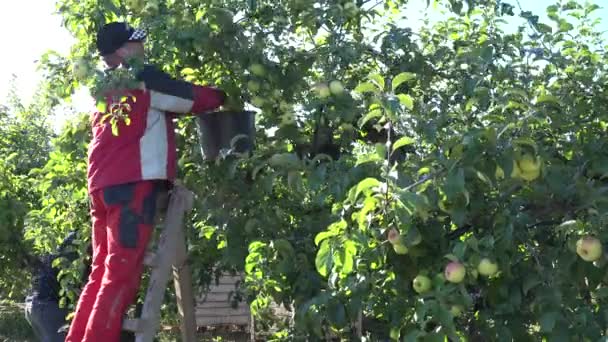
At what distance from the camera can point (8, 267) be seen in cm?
607

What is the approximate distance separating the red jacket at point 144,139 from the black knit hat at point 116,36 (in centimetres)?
17

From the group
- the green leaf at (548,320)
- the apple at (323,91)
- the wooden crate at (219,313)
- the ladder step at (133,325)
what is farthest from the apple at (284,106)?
the wooden crate at (219,313)

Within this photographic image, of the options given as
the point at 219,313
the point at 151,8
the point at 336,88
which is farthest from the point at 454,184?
the point at 219,313

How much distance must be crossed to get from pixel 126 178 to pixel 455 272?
149 centimetres

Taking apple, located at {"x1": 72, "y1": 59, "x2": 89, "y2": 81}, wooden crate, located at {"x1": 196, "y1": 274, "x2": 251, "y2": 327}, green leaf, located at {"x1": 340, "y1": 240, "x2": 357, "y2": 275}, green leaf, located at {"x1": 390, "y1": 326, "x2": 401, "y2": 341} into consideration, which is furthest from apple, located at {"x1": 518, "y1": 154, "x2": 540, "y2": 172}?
wooden crate, located at {"x1": 196, "y1": 274, "x2": 251, "y2": 327}

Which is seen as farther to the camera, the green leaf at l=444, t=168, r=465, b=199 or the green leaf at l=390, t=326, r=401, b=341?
the green leaf at l=390, t=326, r=401, b=341

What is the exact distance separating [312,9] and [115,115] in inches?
43.9

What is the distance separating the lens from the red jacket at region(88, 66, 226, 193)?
326 centimetres

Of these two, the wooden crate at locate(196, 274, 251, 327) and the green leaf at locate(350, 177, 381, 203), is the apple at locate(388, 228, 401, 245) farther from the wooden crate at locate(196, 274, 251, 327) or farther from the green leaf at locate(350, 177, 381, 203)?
the wooden crate at locate(196, 274, 251, 327)

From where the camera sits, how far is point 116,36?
3.38 meters

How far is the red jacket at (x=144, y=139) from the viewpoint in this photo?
10.7 ft

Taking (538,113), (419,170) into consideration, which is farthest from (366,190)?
A: (538,113)

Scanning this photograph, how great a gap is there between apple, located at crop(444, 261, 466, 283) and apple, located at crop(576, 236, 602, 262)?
363mm

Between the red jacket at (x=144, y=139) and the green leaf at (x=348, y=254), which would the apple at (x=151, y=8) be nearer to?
the red jacket at (x=144, y=139)
